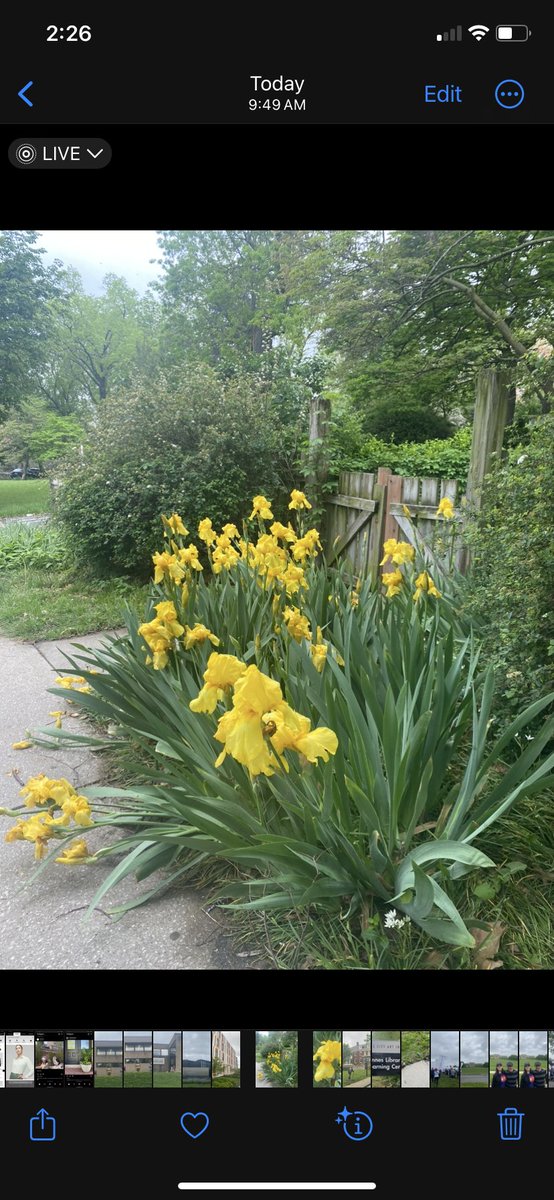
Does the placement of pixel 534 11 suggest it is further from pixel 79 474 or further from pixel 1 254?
pixel 79 474

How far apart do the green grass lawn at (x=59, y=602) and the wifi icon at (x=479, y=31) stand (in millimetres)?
2705

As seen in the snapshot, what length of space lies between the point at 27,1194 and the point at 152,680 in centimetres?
113

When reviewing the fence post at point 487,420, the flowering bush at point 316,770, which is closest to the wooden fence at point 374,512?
the fence post at point 487,420

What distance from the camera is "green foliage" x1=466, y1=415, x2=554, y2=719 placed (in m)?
1.38

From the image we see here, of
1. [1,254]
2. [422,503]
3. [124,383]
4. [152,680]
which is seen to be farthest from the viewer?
[124,383]

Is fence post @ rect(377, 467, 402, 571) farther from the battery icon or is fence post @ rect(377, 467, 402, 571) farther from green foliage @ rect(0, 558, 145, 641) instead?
the battery icon

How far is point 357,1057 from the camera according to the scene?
0.74 meters

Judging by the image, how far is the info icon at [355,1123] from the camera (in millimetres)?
771

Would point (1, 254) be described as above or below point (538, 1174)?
above

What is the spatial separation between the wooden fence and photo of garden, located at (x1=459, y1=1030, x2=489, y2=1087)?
98.1 inches

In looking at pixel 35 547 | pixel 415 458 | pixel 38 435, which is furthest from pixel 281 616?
pixel 35 547

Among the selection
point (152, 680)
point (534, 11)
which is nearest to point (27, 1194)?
point (152, 680)

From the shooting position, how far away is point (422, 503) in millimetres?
3336

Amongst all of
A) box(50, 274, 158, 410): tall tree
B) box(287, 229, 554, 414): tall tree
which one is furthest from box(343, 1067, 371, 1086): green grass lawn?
box(50, 274, 158, 410): tall tree
